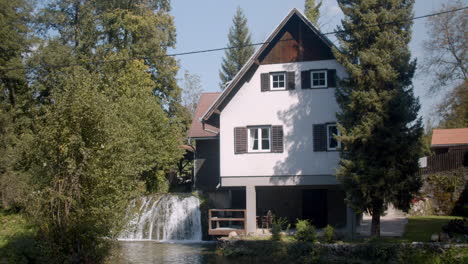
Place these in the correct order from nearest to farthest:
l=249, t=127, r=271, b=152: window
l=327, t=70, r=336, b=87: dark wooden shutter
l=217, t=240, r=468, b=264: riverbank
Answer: l=217, t=240, r=468, b=264: riverbank < l=327, t=70, r=336, b=87: dark wooden shutter < l=249, t=127, r=271, b=152: window

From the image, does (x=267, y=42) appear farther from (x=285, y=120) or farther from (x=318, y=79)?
(x=285, y=120)

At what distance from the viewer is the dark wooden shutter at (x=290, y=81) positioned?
23250 mm

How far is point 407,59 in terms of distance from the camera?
19.3 m

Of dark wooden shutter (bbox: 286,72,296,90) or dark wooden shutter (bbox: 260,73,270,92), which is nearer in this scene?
dark wooden shutter (bbox: 286,72,296,90)

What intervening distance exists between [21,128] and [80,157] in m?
23.1

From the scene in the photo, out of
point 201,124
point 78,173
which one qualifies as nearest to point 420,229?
point 201,124

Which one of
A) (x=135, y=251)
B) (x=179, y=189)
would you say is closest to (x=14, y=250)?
(x=135, y=251)

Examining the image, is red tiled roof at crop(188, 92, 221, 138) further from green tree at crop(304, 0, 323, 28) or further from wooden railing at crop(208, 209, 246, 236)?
green tree at crop(304, 0, 323, 28)

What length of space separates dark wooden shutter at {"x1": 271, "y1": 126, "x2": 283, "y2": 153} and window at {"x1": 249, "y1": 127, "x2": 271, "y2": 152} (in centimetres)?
37

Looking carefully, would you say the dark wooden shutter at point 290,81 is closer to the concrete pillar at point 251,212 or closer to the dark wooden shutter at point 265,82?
the dark wooden shutter at point 265,82

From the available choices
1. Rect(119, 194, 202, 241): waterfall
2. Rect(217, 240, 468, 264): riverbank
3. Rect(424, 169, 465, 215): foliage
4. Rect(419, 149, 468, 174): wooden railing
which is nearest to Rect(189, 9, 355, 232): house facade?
Rect(217, 240, 468, 264): riverbank

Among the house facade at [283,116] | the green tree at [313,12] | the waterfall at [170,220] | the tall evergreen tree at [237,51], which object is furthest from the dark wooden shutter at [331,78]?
the tall evergreen tree at [237,51]

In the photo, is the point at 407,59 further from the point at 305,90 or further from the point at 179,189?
the point at 179,189

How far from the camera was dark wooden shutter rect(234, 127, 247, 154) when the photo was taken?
23562 millimetres
